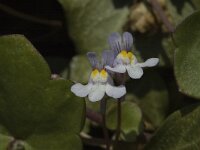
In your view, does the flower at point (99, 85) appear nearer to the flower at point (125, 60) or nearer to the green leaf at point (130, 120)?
the flower at point (125, 60)

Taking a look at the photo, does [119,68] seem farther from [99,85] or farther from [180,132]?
[180,132]

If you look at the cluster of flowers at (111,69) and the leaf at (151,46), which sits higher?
the cluster of flowers at (111,69)

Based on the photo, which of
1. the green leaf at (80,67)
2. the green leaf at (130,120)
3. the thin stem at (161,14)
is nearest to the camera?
the green leaf at (130,120)

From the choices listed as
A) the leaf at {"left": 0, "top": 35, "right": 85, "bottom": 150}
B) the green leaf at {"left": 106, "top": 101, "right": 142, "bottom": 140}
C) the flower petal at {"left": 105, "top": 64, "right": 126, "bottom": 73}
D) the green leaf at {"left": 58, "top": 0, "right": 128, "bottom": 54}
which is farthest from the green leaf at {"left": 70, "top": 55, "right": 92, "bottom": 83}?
the flower petal at {"left": 105, "top": 64, "right": 126, "bottom": 73}

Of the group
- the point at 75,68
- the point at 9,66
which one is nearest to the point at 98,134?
the point at 75,68

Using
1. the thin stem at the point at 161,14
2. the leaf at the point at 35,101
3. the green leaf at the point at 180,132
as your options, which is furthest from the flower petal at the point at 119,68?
the thin stem at the point at 161,14

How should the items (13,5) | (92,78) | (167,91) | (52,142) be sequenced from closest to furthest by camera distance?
1. (92,78)
2. (52,142)
3. (167,91)
4. (13,5)

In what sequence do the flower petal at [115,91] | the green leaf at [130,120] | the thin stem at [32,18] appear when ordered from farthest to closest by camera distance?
the thin stem at [32,18]
the green leaf at [130,120]
the flower petal at [115,91]

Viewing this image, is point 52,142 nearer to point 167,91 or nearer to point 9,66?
point 9,66
